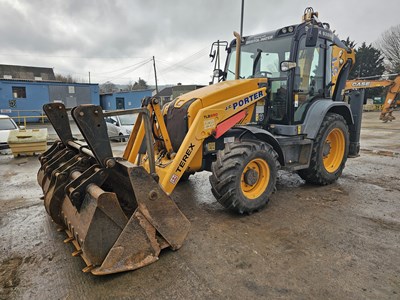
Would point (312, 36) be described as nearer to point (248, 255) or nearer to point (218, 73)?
point (218, 73)

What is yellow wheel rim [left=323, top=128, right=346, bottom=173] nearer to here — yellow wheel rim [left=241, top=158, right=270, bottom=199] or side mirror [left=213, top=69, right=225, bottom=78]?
yellow wheel rim [left=241, top=158, right=270, bottom=199]

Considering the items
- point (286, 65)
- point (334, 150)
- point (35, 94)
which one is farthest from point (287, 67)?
point (35, 94)

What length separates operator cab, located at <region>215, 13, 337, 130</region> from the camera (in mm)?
4652

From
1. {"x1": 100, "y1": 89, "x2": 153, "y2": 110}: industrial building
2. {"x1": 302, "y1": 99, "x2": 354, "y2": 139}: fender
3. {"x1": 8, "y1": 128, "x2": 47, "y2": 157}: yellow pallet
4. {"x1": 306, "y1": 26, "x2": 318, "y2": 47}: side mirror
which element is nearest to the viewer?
{"x1": 306, "y1": 26, "x2": 318, "y2": 47}: side mirror

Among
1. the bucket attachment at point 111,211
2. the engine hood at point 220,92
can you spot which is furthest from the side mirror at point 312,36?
the bucket attachment at point 111,211

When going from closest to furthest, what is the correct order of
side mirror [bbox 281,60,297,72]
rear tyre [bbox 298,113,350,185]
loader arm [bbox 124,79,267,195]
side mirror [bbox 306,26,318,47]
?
loader arm [bbox 124,79,267,195] → side mirror [bbox 306,26,318,47] → side mirror [bbox 281,60,297,72] → rear tyre [bbox 298,113,350,185]

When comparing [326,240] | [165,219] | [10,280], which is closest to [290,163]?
[326,240]

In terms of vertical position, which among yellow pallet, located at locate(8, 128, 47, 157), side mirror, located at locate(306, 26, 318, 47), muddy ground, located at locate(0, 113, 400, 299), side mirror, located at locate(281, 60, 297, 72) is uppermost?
side mirror, located at locate(306, 26, 318, 47)

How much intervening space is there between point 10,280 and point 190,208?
239 centimetres

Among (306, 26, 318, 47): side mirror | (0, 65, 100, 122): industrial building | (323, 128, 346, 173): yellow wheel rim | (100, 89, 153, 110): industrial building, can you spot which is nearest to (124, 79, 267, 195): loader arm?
(306, 26, 318, 47): side mirror

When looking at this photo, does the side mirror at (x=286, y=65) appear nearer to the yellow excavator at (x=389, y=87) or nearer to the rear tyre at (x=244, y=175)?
the rear tyre at (x=244, y=175)

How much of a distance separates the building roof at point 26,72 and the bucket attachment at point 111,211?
51954mm

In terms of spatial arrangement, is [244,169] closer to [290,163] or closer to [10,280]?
[290,163]

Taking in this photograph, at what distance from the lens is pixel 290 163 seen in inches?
193
